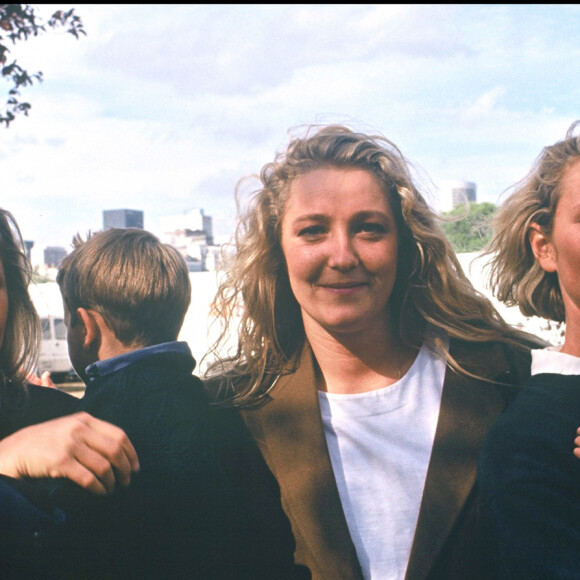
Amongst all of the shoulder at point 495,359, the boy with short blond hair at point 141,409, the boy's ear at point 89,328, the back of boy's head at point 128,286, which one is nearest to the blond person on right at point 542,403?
the shoulder at point 495,359

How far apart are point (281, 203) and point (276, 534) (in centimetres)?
100

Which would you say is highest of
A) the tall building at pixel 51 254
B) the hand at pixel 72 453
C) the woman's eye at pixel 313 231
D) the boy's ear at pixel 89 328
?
the woman's eye at pixel 313 231

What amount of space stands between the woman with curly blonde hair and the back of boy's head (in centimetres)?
20

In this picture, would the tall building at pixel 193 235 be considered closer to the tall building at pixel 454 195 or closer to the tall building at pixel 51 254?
the tall building at pixel 51 254

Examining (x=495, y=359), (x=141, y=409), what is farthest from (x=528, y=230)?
(x=141, y=409)

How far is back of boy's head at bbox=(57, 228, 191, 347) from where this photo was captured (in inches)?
85.8

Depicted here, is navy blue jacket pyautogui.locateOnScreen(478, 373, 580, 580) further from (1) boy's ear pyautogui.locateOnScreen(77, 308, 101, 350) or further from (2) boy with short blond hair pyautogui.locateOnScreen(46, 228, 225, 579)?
(1) boy's ear pyautogui.locateOnScreen(77, 308, 101, 350)

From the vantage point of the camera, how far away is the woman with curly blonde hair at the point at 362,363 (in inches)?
71.7

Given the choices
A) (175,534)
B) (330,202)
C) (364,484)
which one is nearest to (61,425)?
(175,534)

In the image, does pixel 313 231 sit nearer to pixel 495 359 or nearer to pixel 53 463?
pixel 495 359

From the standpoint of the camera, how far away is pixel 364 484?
189 cm

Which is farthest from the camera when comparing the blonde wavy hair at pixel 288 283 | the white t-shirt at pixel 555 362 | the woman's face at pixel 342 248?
the blonde wavy hair at pixel 288 283

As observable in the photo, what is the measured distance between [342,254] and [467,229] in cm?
76

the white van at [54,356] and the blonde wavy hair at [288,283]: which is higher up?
the blonde wavy hair at [288,283]
